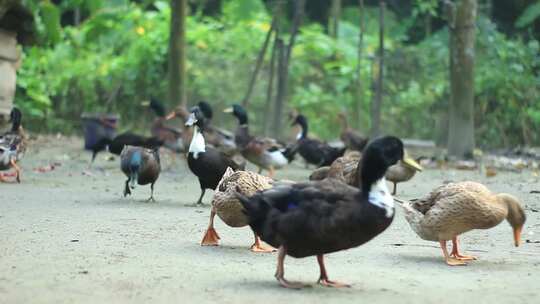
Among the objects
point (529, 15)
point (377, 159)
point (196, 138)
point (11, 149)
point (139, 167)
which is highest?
point (529, 15)

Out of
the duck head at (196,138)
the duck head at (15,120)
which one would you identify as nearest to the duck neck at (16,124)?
the duck head at (15,120)

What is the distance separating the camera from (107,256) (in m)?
7.66

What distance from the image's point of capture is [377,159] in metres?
6.53

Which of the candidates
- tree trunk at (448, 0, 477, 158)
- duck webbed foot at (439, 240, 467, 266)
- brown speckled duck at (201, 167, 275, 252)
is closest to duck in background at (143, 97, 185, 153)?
tree trunk at (448, 0, 477, 158)

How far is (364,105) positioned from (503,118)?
3.64 metres

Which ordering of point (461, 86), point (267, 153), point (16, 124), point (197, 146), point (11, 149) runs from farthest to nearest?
1. point (461, 86)
2. point (267, 153)
3. point (16, 124)
4. point (11, 149)
5. point (197, 146)

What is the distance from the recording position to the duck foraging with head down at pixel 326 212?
20.6 ft

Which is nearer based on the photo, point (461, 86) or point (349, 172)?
point (349, 172)

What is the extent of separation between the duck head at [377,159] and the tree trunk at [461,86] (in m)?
10.8

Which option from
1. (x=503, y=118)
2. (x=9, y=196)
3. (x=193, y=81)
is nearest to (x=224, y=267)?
(x=9, y=196)

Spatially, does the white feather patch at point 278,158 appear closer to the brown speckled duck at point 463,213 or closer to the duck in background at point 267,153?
the duck in background at point 267,153

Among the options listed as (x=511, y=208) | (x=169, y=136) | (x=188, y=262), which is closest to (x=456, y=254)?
(x=511, y=208)

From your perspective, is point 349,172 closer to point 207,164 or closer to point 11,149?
point 207,164

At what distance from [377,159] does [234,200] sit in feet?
6.69
